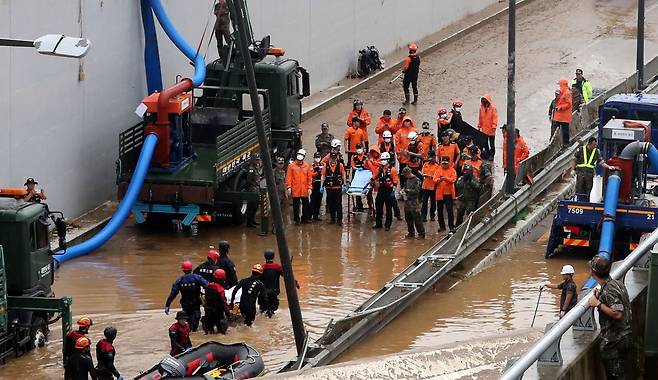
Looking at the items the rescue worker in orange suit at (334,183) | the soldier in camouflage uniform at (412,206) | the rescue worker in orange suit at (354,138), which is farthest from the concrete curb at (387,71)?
the soldier in camouflage uniform at (412,206)

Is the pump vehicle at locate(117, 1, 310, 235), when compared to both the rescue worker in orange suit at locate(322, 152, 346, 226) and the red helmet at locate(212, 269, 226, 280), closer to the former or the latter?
the rescue worker in orange suit at locate(322, 152, 346, 226)

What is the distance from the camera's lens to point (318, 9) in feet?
127

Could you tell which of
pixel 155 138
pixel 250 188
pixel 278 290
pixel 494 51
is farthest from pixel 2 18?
pixel 494 51

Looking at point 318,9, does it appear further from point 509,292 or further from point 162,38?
point 509,292

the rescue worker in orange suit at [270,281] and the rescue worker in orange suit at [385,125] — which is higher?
the rescue worker in orange suit at [385,125]

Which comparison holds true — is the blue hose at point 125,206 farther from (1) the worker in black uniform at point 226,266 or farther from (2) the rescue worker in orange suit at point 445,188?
(2) the rescue worker in orange suit at point 445,188

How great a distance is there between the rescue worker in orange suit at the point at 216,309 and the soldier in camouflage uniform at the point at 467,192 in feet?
23.9

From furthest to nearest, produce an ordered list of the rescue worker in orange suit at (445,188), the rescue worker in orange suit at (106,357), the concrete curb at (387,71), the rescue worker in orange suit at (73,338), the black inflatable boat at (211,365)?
the concrete curb at (387,71), the rescue worker in orange suit at (445,188), the rescue worker in orange suit at (73,338), the rescue worker in orange suit at (106,357), the black inflatable boat at (211,365)

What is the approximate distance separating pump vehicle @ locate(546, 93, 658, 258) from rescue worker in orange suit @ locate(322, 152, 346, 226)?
4340mm

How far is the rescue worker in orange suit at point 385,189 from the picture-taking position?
26719 millimetres

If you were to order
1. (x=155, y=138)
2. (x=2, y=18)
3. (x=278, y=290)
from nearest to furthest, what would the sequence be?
(x=278, y=290), (x=2, y=18), (x=155, y=138)

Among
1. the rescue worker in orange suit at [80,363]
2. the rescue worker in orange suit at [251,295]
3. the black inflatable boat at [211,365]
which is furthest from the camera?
the rescue worker in orange suit at [251,295]

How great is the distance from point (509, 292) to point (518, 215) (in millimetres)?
4677

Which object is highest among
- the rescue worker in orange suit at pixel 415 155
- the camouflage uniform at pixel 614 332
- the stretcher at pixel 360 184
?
the rescue worker in orange suit at pixel 415 155
